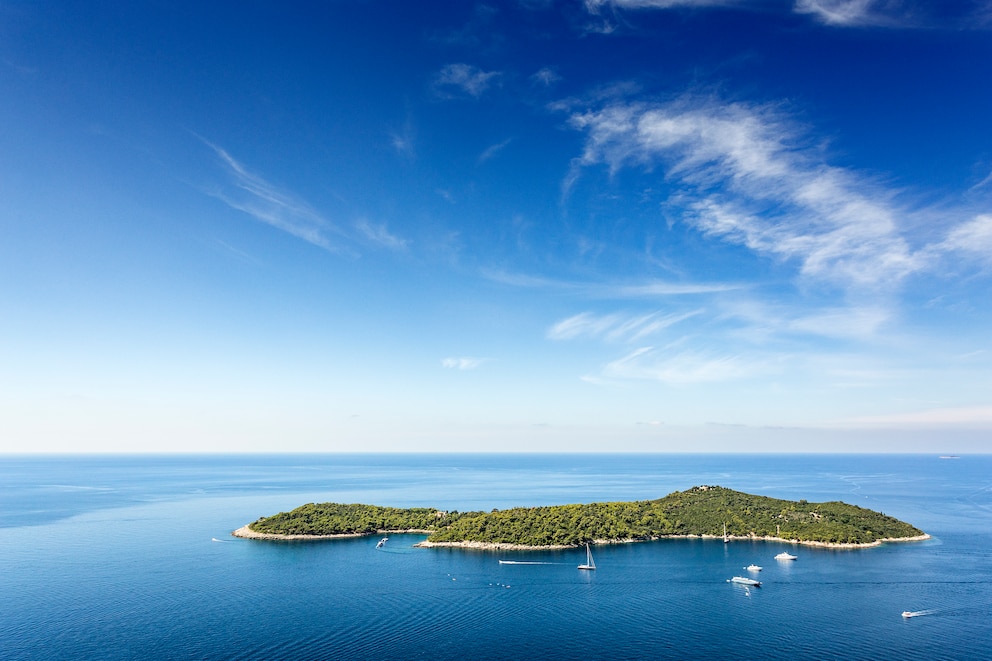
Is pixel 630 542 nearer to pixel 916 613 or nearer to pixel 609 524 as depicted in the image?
pixel 609 524

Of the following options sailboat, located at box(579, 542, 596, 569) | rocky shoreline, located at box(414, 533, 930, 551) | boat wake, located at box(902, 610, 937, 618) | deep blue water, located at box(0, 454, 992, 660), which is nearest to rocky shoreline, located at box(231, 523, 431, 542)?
deep blue water, located at box(0, 454, 992, 660)

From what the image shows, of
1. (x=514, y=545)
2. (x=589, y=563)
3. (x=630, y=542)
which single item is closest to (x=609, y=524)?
(x=630, y=542)

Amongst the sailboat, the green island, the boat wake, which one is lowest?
the sailboat

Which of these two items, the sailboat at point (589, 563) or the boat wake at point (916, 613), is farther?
the sailboat at point (589, 563)

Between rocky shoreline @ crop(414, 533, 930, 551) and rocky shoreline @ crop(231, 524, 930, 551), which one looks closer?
rocky shoreline @ crop(414, 533, 930, 551)

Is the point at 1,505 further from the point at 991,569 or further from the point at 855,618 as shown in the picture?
the point at 991,569

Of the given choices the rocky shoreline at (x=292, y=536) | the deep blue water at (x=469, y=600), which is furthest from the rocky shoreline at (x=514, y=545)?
the deep blue water at (x=469, y=600)

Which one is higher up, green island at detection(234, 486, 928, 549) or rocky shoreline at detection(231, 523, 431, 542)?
green island at detection(234, 486, 928, 549)

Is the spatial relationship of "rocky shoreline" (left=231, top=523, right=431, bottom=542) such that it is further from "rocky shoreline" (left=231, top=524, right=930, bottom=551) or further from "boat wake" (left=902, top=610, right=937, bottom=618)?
"boat wake" (left=902, top=610, right=937, bottom=618)

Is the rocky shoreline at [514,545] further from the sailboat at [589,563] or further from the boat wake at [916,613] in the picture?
the boat wake at [916,613]

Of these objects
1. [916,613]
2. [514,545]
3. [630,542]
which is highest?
[916,613]
